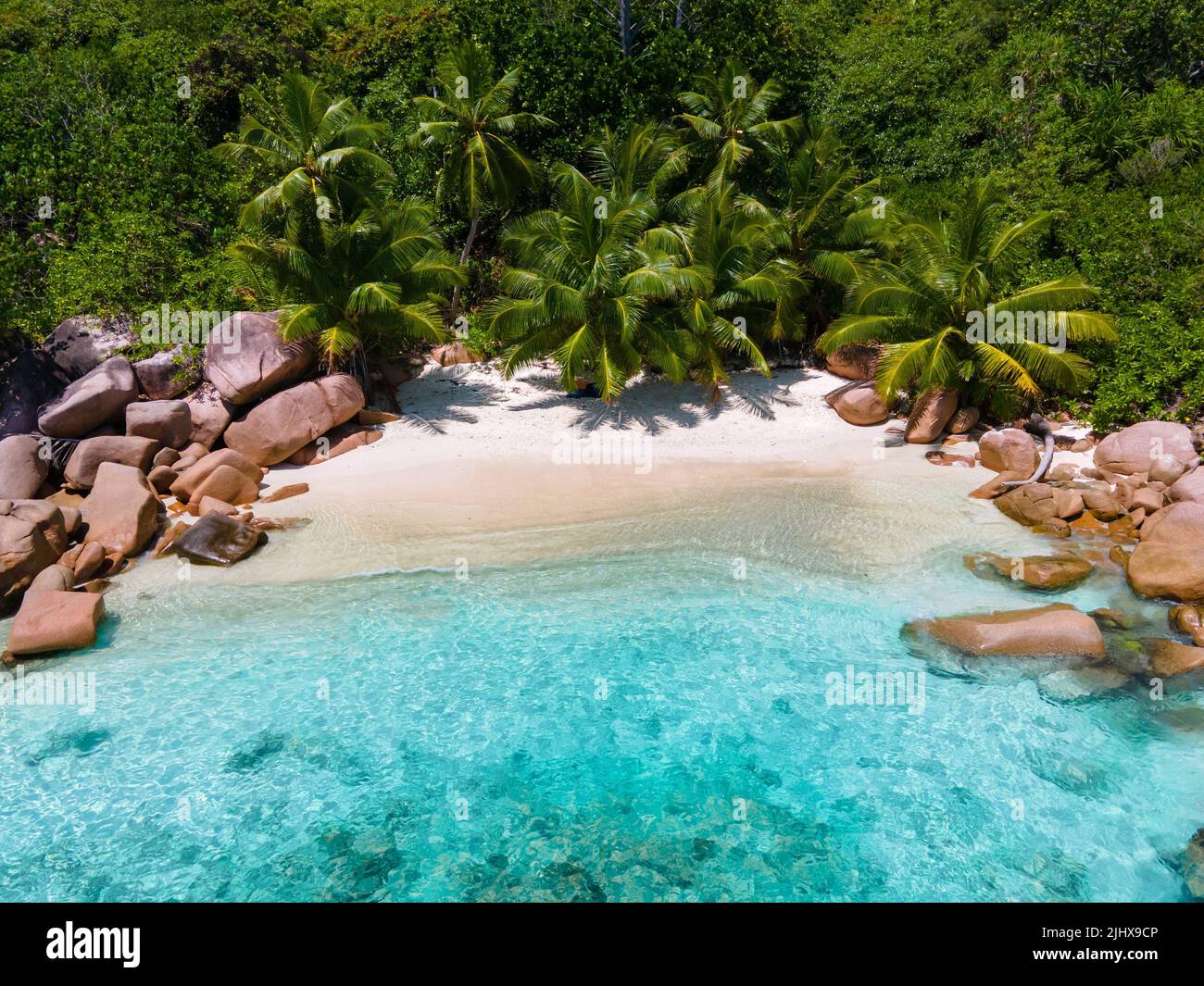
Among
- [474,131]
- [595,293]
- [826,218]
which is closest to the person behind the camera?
[595,293]

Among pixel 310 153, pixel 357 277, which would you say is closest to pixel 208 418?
pixel 357 277

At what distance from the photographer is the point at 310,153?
19359 millimetres

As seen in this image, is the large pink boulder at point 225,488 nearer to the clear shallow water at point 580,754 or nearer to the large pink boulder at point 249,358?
the large pink boulder at point 249,358

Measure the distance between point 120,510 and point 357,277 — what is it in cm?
741

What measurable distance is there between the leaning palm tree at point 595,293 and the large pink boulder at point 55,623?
33.1ft

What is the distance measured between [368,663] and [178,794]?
2.93 m

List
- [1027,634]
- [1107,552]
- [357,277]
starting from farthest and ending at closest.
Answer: [357,277]
[1107,552]
[1027,634]

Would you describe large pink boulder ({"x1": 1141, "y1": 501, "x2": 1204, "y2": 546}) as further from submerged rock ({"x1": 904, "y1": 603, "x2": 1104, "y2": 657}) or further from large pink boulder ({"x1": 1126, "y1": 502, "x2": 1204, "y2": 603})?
submerged rock ({"x1": 904, "y1": 603, "x2": 1104, "y2": 657})

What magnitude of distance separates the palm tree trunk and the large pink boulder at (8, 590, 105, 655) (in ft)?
45.6

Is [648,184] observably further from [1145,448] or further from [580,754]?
[580,754]

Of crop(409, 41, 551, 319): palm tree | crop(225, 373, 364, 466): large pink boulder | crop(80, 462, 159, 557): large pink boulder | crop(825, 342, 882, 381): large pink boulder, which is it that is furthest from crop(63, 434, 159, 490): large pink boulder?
crop(825, 342, 882, 381): large pink boulder

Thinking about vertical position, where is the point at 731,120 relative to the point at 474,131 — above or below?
above

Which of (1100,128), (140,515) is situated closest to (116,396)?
(140,515)
